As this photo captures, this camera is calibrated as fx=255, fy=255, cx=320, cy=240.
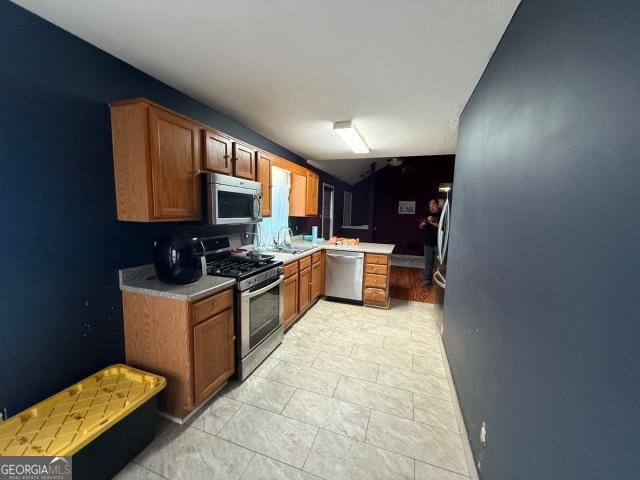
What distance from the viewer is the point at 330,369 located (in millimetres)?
2291

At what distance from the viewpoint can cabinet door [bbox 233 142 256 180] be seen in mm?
2377

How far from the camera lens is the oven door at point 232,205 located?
2.05m

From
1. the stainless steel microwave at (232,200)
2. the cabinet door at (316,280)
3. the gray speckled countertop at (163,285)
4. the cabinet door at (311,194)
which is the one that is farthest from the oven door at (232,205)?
the cabinet door at (311,194)

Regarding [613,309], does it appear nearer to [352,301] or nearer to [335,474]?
[335,474]

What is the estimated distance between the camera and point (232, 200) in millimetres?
2283

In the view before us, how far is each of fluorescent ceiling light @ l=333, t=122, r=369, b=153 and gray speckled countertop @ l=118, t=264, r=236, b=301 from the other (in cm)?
194

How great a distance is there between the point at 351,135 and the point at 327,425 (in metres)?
2.82

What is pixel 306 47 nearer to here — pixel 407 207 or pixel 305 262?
pixel 305 262

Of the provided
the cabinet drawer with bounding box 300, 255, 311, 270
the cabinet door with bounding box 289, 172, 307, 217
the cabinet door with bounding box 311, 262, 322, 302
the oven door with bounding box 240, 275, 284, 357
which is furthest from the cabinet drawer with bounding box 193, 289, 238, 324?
the cabinet door with bounding box 289, 172, 307, 217

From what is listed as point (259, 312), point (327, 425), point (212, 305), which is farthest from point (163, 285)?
point (327, 425)

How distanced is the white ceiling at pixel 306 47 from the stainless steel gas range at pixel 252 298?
1.36 m

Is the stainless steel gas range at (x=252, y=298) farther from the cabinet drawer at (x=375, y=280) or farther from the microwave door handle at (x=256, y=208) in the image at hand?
the cabinet drawer at (x=375, y=280)

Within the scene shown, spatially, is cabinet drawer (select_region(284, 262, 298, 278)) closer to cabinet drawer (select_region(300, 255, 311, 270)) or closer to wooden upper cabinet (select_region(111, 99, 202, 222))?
cabinet drawer (select_region(300, 255, 311, 270))

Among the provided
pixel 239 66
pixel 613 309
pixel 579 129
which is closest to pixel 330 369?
pixel 613 309
